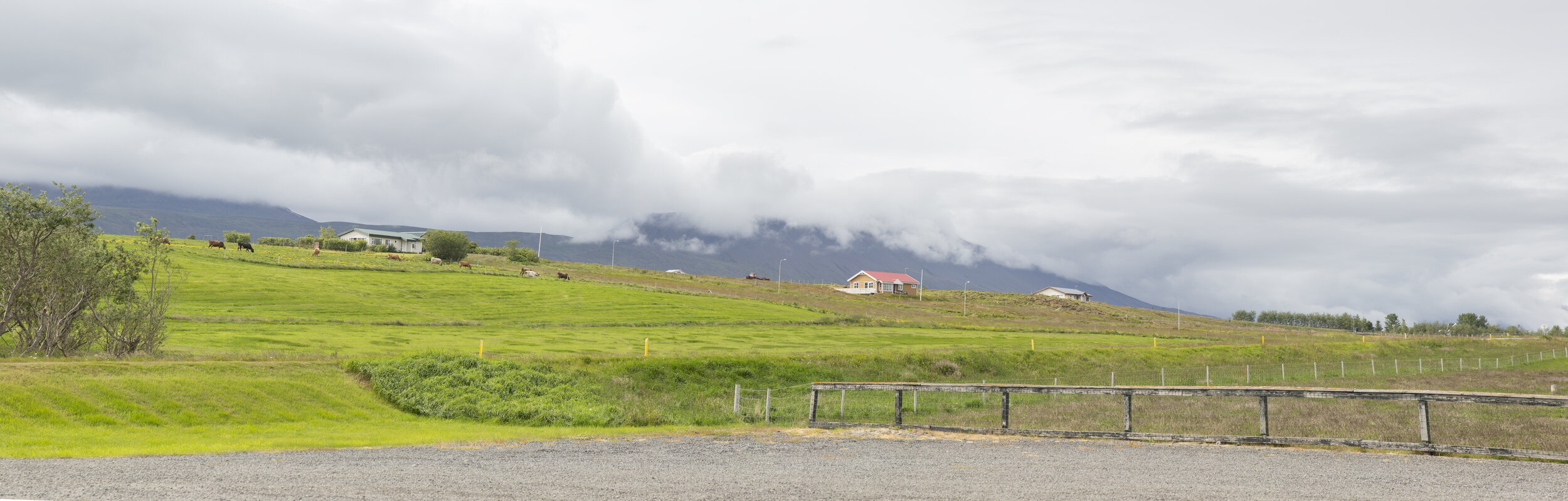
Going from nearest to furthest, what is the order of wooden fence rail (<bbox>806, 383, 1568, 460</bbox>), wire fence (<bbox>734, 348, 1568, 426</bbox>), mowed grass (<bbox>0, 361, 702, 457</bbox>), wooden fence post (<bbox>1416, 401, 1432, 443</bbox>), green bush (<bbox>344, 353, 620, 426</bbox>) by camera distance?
wooden fence rail (<bbox>806, 383, 1568, 460</bbox>) < wooden fence post (<bbox>1416, 401, 1432, 443</bbox>) < mowed grass (<bbox>0, 361, 702, 457</bbox>) < green bush (<bbox>344, 353, 620, 426</bbox>) < wire fence (<bbox>734, 348, 1568, 426</bbox>)

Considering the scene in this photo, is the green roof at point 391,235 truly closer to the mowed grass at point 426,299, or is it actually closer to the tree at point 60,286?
the mowed grass at point 426,299

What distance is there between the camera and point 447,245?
141 meters

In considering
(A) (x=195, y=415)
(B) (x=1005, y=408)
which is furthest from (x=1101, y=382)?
(A) (x=195, y=415)

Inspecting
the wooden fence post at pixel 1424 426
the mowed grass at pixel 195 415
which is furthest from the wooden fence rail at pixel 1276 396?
the mowed grass at pixel 195 415

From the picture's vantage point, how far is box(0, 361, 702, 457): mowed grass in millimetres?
17469

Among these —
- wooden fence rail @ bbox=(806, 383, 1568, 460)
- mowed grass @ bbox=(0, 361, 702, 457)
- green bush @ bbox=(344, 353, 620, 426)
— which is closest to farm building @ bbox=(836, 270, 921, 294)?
green bush @ bbox=(344, 353, 620, 426)

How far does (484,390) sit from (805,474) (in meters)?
18.3

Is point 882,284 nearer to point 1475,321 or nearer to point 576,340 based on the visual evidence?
point 576,340

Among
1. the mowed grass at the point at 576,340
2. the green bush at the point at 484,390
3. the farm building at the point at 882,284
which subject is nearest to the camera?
the green bush at the point at 484,390

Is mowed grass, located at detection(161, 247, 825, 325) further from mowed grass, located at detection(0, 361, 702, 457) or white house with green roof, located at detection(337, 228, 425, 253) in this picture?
white house with green roof, located at detection(337, 228, 425, 253)

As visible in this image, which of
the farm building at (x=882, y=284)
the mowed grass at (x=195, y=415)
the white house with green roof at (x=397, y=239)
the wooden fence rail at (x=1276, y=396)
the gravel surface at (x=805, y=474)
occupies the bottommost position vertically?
the mowed grass at (x=195, y=415)

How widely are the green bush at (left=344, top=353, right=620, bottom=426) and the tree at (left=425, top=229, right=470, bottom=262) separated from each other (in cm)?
11424

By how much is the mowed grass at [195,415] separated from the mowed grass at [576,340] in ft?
28.0

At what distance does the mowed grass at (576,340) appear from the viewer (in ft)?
132
